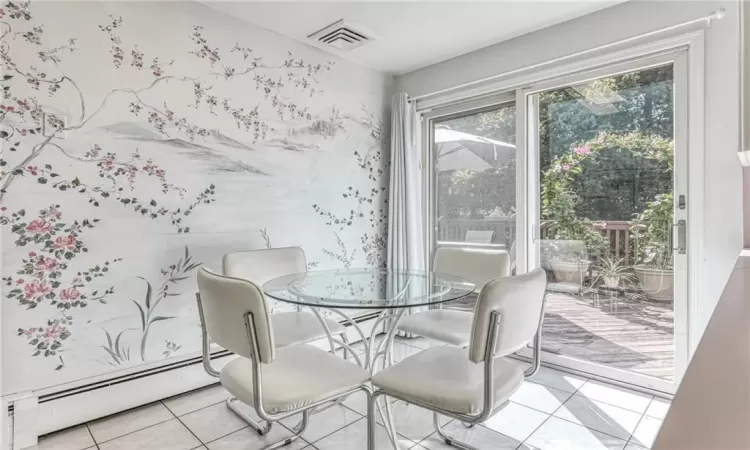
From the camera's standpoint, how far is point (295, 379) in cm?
149

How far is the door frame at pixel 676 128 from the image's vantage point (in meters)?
2.12

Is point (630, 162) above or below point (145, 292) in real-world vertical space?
above

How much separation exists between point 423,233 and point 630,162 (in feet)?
5.48

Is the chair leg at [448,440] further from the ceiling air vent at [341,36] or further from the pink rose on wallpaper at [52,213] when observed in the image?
the ceiling air vent at [341,36]

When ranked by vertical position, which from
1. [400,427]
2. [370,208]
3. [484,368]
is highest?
[370,208]

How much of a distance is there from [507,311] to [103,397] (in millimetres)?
2137

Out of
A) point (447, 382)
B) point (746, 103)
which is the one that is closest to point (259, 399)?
point (447, 382)

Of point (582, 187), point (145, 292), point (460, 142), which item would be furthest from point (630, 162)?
point (145, 292)

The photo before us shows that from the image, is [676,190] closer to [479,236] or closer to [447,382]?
[479,236]

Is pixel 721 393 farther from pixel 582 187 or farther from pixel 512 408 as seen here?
pixel 582 187

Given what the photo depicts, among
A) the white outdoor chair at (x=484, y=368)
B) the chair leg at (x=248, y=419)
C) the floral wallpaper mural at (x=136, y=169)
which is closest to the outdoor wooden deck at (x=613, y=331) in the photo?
the white outdoor chair at (x=484, y=368)

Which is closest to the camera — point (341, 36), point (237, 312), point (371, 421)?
point (237, 312)

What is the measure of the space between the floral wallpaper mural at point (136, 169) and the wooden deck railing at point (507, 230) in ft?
3.72

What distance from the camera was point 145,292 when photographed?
2.22 m
